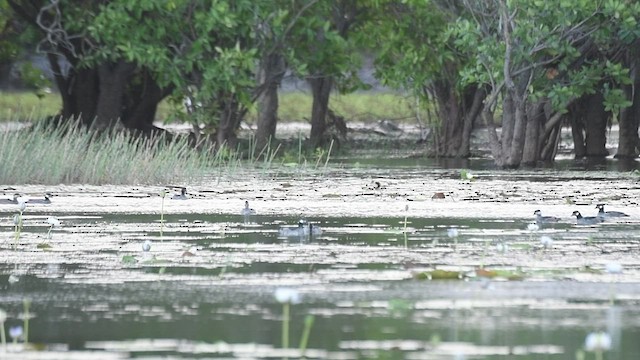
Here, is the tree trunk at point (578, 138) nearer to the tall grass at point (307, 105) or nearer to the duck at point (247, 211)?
the tall grass at point (307, 105)

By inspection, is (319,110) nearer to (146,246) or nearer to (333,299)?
(146,246)

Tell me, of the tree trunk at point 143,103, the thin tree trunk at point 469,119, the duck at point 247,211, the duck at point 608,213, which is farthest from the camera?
the thin tree trunk at point 469,119

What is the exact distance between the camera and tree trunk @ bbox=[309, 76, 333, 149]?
31.6m

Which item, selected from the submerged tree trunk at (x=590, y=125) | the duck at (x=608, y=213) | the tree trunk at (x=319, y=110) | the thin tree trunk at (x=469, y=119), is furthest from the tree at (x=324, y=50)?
the duck at (x=608, y=213)

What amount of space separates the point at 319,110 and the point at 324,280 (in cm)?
2456

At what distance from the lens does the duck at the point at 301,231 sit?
10188 millimetres

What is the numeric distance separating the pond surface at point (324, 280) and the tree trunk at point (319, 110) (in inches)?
706

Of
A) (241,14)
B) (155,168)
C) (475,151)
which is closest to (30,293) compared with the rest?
(155,168)

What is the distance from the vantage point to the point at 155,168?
16.9 meters

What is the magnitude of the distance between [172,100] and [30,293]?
734 inches

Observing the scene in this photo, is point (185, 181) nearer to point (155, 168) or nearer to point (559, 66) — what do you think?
point (155, 168)

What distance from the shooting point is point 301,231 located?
1021 cm

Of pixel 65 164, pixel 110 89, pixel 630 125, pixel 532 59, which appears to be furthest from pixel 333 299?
pixel 630 125

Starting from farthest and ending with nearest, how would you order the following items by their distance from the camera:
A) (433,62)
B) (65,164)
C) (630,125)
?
1. (630,125)
2. (433,62)
3. (65,164)
